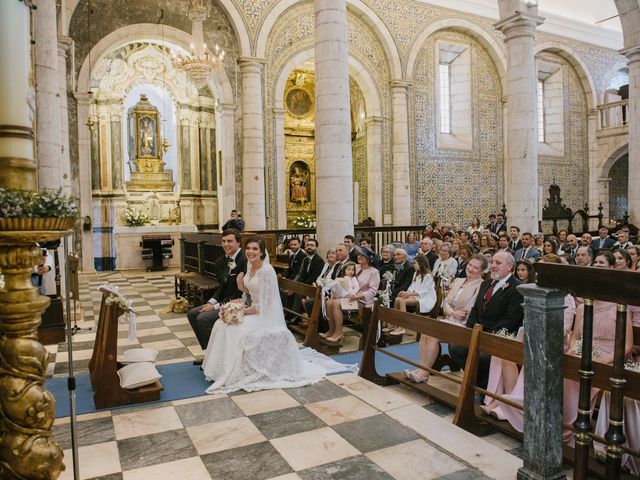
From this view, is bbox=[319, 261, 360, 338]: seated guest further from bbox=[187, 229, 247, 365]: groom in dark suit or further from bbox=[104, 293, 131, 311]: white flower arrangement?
bbox=[104, 293, 131, 311]: white flower arrangement

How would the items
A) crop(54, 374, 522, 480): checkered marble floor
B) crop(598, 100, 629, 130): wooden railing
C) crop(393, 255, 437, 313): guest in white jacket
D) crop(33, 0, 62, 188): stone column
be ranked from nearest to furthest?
crop(54, 374, 522, 480): checkered marble floor < crop(393, 255, 437, 313): guest in white jacket < crop(33, 0, 62, 188): stone column < crop(598, 100, 629, 130): wooden railing

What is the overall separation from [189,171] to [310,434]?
14.9m

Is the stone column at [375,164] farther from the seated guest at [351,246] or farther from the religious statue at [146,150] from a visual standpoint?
the seated guest at [351,246]

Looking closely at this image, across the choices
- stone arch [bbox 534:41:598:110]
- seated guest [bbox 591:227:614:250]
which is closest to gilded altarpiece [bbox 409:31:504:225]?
stone arch [bbox 534:41:598:110]

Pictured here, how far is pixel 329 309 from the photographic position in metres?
6.68

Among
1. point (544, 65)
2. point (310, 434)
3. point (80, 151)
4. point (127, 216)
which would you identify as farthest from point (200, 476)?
point (544, 65)

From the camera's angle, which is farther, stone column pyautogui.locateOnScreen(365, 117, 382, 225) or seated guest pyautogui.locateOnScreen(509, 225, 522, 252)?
stone column pyautogui.locateOnScreen(365, 117, 382, 225)

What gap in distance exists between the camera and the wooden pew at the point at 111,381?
4445 mm

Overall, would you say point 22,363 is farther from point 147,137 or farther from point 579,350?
point 147,137

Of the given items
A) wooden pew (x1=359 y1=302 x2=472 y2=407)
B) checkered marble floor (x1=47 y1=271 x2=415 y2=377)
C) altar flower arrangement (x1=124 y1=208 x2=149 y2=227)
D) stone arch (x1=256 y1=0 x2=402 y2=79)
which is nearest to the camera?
wooden pew (x1=359 y1=302 x2=472 y2=407)

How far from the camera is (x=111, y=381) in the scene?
4.48m

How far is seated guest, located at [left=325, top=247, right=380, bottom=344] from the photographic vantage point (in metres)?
6.61

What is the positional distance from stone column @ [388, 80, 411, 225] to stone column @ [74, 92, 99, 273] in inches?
360

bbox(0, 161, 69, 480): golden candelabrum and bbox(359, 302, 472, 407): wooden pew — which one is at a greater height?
bbox(0, 161, 69, 480): golden candelabrum
